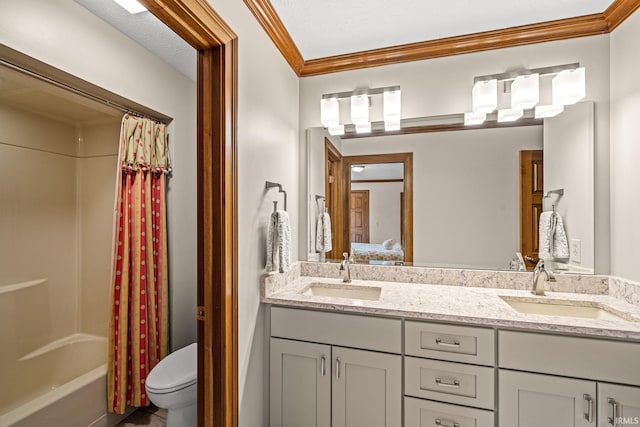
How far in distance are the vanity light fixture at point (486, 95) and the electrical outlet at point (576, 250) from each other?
891mm

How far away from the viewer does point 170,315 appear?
219cm

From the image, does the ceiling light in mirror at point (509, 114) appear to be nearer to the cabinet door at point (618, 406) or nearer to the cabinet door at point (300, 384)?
the cabinet door at point (618, 406)

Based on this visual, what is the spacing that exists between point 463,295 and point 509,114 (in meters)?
1.11

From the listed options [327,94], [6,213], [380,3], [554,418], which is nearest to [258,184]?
[327,94]

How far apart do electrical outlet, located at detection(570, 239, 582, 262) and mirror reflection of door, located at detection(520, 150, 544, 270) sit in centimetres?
17

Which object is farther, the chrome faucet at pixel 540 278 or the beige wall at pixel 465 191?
the beige wall at pixel 465 191

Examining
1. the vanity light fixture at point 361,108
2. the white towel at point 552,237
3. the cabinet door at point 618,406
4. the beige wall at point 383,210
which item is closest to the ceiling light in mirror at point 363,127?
the vanity light fixture at point 361,108

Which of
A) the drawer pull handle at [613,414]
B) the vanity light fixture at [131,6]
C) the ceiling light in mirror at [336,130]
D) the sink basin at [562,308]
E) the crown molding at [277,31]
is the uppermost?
the vanity light fixture at [131,6]

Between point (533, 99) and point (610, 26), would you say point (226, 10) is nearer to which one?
point (533, 99)

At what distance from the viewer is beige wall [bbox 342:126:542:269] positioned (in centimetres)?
179

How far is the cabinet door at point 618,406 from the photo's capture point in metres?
1.13

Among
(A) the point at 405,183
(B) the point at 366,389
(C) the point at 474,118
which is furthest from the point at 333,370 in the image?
(C) the point at 474,118

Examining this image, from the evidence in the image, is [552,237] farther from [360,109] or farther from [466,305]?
[360,109]

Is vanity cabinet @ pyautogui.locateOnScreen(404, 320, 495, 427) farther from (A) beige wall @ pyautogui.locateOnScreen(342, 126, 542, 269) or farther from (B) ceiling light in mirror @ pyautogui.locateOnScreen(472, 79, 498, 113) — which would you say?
(B) ceiling light in mirror @ pyautogui.locateOnScreen(472, 79, 498, 113)
